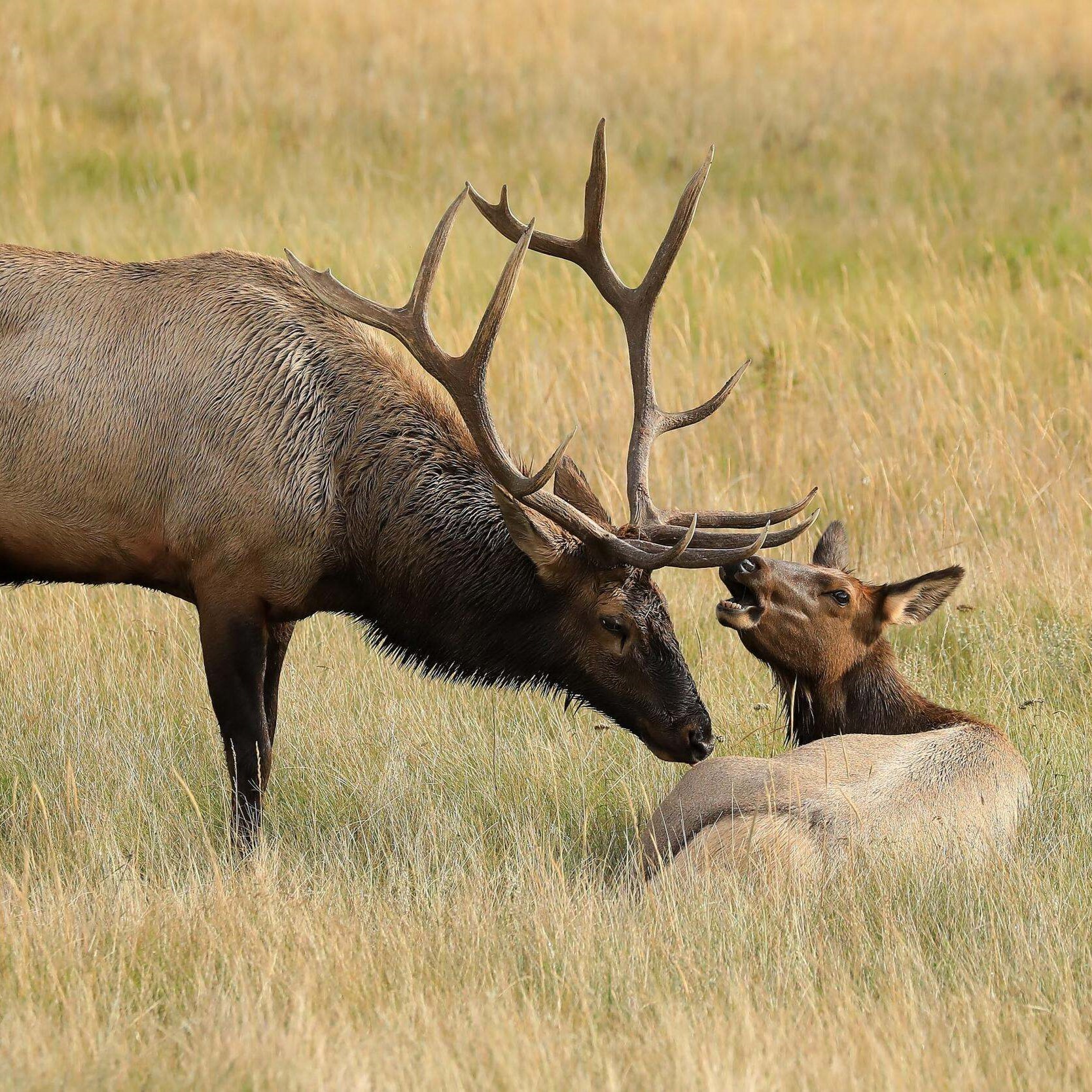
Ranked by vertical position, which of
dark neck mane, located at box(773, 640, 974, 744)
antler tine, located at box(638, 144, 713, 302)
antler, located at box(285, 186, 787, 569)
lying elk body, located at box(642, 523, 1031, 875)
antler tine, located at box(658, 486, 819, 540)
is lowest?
dark neck mane, located at box(773, 640, 974, 744)

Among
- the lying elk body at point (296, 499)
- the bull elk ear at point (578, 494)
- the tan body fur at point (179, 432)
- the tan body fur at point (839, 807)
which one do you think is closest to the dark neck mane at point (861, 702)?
the tan body fur at point (839, 807)

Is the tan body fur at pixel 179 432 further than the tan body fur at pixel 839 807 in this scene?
Yes

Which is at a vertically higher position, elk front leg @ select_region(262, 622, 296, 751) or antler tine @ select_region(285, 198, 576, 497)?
antler tine @ select_region(285, 198, 576, 497)

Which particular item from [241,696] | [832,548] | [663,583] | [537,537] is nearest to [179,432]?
[241,696]

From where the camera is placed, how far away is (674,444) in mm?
7828

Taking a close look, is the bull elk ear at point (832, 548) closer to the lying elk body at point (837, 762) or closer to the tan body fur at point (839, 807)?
the lying elk body at point (837, 762)

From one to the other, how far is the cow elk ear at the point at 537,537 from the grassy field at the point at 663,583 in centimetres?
69

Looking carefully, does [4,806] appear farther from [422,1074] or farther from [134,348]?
[422,1074]

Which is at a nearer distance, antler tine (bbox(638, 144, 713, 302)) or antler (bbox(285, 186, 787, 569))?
antler (bbox(285, 186, 787, 569))

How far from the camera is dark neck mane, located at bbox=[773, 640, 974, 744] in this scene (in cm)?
496

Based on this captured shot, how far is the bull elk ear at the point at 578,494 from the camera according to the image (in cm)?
462

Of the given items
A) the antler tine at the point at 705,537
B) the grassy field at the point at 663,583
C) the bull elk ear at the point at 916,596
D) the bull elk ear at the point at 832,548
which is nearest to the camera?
the grassy field at the point at 663,583

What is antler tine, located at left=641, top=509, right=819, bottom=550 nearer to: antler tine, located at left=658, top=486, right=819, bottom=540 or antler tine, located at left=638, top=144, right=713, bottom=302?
antler tine, located at left=658, top=486, right=819, bottom=540

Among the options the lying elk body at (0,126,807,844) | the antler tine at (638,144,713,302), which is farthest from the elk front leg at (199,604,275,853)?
the antler tine at (638,144,713,302)
